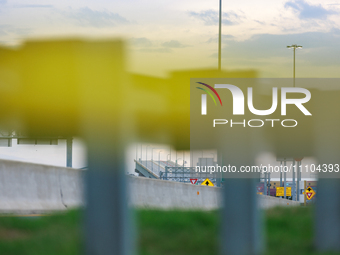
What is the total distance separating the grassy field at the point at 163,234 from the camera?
14.7 feet

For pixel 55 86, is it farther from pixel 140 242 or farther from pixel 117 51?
pixel 140 242

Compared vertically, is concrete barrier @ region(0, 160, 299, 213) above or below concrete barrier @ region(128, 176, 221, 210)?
above

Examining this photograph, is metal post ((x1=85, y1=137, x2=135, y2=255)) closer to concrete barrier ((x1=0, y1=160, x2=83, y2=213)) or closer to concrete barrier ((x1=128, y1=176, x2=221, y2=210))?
concrete barrier ((x1=0, y1=160, x2=83, y2=213))

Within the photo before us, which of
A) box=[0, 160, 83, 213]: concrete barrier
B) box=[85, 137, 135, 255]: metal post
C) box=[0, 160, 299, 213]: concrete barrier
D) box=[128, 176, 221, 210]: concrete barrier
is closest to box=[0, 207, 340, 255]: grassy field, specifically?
box=[85, 137, 135, 255]: metal post

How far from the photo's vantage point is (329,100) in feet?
17.1

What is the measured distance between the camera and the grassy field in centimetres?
448

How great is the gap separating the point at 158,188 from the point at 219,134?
1457 cm

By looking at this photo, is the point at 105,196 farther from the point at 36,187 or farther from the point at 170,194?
the point at 170,194

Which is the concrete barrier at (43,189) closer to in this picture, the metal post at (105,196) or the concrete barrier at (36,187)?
the concrete barrier at (36,187)

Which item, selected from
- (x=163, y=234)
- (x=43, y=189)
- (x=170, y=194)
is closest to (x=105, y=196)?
(x=163, y=234)

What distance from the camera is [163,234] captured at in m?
5.57

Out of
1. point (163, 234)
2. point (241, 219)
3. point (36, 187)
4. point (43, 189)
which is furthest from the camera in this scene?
point (43, 189)

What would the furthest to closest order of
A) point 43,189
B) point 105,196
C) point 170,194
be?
point 170,194 → point 43,189 → point 105,196

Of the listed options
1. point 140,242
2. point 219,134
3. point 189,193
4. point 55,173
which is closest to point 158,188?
point 189,193
